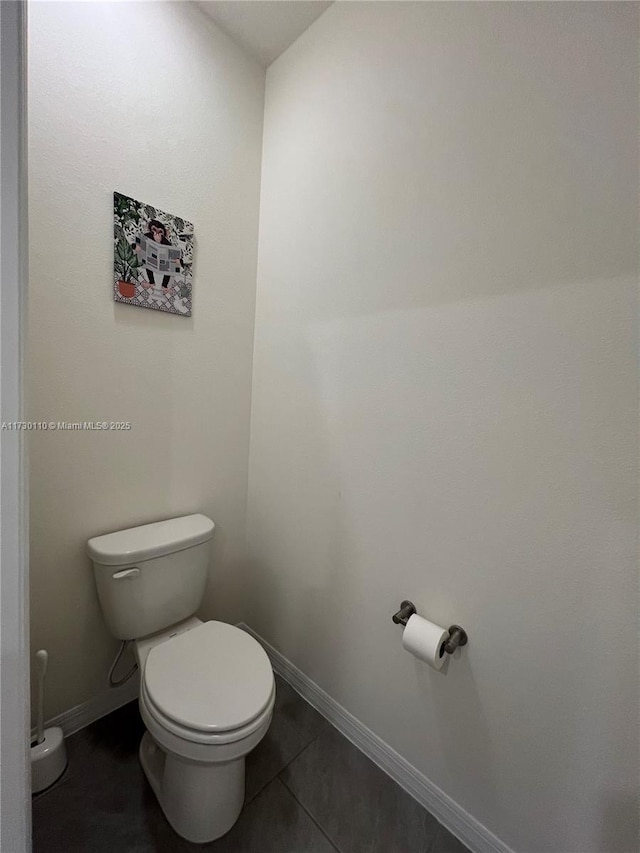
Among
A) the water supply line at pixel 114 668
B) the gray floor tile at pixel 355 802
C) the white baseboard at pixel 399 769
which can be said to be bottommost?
the gray floor tile at pixel 355 802

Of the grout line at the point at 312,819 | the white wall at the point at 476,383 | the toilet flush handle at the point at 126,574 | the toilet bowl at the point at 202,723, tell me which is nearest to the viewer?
the white wall at the point at 476,383

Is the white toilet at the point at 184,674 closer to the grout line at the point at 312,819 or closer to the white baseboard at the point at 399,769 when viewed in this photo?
the grout line at the point at 312,819

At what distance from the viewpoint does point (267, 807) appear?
1.09 meters

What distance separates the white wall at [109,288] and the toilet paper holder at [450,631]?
2.89 feet

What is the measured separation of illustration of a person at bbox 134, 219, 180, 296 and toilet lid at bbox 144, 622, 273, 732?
1.22m

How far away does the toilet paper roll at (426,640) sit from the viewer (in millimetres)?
977

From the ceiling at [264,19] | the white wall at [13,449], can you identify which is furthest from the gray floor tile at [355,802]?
the ceiling at [264,19]

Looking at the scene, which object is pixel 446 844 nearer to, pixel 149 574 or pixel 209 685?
pixel 209 685

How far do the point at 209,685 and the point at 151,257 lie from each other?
1.38 meters

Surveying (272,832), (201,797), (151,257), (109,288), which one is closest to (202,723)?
(201,797)

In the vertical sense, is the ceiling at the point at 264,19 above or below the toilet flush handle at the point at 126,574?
above

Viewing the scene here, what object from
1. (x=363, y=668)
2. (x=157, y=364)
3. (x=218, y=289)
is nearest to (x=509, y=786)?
(x=363, y=668)

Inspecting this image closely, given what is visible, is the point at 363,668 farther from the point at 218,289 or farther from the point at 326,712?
the point at 218,289

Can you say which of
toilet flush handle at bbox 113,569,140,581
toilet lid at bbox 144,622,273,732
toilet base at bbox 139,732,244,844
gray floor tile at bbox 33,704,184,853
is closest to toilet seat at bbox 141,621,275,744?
toilet lid at bbox 144,622,273,732
